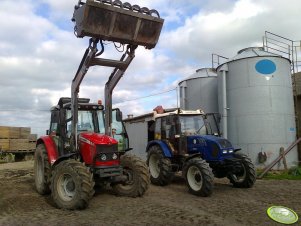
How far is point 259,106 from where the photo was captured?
15156 mm

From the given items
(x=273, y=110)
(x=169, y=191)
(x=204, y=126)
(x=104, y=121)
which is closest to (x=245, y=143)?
(x=273, y=110)

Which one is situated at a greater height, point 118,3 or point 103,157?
point 118,3

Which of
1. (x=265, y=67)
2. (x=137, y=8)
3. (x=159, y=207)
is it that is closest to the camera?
(x=159, y=207)

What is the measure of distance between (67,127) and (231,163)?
176 inches

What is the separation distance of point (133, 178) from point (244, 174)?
346cm

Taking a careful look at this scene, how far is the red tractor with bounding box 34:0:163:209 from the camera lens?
25.0ft

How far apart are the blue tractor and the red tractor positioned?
1.53 metres

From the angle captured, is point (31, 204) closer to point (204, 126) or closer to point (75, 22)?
point (75, 22)

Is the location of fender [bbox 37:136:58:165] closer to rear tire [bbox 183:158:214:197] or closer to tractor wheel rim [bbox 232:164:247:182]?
rear tire [bbox 183:158:214:197]

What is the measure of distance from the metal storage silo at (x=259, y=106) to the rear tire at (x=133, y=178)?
774 centimetres

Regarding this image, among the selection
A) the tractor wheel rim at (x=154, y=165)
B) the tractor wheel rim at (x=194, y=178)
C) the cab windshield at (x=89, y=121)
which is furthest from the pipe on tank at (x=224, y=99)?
the cab windshield at (x=89, y=121)

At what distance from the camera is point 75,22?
803 centimetres

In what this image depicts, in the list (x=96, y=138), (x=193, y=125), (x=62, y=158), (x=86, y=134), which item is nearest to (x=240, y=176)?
(x=193, y=125)

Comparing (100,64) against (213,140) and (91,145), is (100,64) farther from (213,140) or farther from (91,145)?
(213,140)
